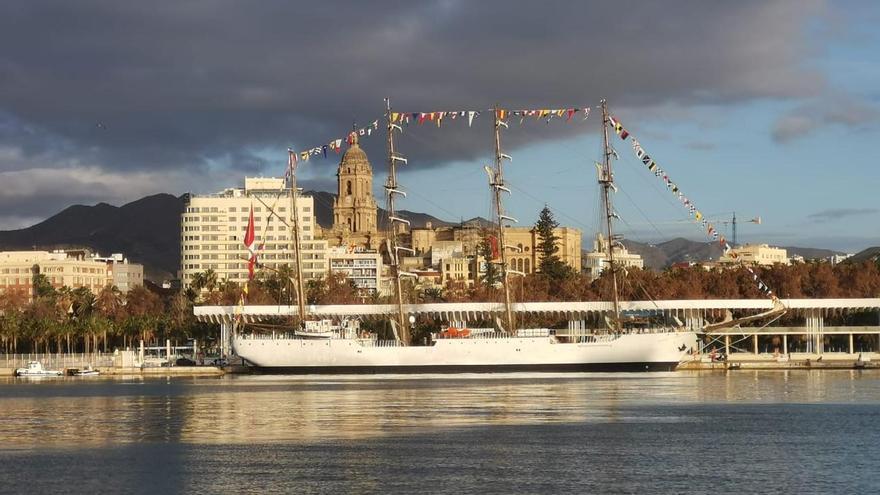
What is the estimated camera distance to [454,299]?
172 m

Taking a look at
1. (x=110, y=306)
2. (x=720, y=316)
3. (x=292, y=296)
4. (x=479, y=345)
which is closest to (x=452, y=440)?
(x=479, y=345)

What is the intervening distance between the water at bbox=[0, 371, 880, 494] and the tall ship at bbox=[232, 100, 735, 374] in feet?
79.2

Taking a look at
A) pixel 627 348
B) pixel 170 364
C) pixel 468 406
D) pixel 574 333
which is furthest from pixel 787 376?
pixel 170 364

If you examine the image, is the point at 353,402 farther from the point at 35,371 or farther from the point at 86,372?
the point at 35,371

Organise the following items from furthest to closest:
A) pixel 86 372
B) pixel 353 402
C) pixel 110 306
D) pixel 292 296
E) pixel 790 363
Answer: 1. pixel 110 306
2. pixel 292 296
3. pixel 86 372
4. pixel 790 363
5. pixel 353 402

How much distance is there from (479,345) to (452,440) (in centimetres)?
6407

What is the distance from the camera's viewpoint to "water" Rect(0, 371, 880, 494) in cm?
4934

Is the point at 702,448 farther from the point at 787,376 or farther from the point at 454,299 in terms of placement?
the point at 454,299

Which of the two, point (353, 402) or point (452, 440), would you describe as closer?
point (452, 440)

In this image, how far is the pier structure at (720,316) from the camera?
430ft

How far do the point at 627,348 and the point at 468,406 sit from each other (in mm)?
46088

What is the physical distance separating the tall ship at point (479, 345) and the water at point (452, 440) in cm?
2413

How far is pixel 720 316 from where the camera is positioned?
14438cm

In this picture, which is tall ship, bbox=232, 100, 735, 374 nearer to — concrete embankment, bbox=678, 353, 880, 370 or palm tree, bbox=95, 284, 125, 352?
concrete embankment, bbox=678, 353, 880, 370
